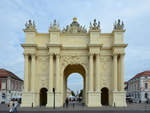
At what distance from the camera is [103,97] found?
40.2m

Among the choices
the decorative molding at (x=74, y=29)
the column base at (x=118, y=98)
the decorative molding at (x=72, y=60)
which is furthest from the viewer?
the decorative molding at (x=74, y=29)

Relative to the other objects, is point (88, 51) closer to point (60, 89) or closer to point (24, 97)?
point (60, 89)

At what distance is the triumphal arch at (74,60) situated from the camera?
113ft

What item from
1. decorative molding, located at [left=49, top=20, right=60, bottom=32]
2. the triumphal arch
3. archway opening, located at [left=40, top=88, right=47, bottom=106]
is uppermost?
decorative molding, located at [left=49, top=20, right=60, bottom=32]

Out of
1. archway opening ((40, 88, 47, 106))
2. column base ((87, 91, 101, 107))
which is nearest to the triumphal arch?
column base ((87, 91, 101, 107))

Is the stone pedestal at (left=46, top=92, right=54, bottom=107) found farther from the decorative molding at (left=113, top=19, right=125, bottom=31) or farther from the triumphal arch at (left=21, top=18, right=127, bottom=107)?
the decorative molding at (left=113, top=19, right=125, bottom=31)

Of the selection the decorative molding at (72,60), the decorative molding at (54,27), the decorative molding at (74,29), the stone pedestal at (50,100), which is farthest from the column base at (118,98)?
the decorative molding at (54,27)

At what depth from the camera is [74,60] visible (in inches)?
1427

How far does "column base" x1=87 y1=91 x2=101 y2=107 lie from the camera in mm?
33406

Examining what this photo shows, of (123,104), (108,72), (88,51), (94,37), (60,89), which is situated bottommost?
(123,104)

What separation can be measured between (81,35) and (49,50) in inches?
245

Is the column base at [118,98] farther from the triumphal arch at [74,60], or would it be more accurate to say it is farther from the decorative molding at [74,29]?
the decorative molding at [74,29]

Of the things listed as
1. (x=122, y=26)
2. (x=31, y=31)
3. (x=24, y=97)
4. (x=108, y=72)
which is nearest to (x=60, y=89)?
(x=24, y=97)

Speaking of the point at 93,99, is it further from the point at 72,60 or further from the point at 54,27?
the point at 54,27
